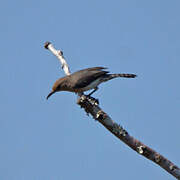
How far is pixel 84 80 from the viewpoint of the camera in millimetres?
11562

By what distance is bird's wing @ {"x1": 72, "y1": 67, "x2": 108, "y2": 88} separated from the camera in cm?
1142

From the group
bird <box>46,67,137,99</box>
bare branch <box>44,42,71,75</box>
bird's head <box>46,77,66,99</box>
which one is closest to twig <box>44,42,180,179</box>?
bare branch <box>44,42,71,75</box>

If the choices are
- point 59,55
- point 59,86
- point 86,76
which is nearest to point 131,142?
point 59,55

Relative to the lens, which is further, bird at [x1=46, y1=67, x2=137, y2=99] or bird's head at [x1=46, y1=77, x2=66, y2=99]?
bird's head at [x1=46, y1=77, x2=66, y2=99]

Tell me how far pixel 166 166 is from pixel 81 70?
521 cm

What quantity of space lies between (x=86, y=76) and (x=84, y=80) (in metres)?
0.18

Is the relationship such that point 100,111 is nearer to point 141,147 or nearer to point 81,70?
point 141,147

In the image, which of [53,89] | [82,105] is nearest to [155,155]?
[82,105]

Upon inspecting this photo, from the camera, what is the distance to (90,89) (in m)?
11.7

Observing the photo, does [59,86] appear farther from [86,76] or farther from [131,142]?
[131,142]

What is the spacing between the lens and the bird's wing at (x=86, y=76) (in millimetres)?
11422

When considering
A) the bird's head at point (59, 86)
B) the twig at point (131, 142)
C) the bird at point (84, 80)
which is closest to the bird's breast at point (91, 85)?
the bird at point (84, 80)

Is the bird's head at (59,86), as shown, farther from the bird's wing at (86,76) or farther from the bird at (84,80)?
the bird's wing at (86,76)

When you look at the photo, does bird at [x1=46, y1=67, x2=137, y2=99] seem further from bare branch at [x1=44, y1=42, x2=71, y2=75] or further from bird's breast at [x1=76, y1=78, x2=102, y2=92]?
bare branch at [x1=44, y1=42, x2=71, y2=75]
